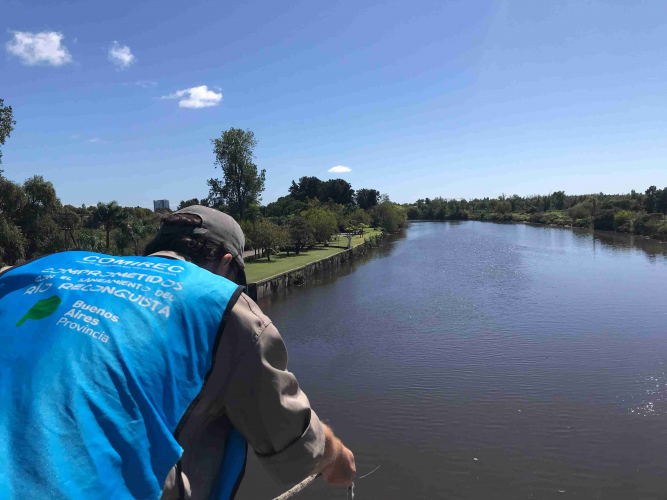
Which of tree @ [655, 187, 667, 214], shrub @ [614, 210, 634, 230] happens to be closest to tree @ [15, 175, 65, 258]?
shrub @ [614, 210, 634, 230]

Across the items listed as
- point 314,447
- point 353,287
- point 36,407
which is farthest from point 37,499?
point 353,287

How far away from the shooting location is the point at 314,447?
1479 mm

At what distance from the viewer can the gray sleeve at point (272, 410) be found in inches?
50.8

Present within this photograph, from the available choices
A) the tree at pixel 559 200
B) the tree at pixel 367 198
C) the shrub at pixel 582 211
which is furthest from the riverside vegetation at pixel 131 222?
the tree at pixel 559 200

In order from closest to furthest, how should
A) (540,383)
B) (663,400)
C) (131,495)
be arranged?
1. (131,495)
2. (663,400)
3. (540,383)

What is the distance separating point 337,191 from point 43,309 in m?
87.3

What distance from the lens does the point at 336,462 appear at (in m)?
1.72

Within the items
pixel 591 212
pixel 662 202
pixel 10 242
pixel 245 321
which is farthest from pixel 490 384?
pixel 591 212

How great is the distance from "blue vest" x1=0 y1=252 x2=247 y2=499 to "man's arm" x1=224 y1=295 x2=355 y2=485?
4.1 inches

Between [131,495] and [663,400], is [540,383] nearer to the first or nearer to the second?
[663,400]

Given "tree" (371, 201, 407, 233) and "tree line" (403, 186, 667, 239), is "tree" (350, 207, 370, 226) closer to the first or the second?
"tree" (371, 201, 407, 233)

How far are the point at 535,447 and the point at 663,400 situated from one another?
4191 mm

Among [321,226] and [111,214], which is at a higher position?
[111,214]

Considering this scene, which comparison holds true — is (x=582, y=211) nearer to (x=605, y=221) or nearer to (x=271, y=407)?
(x=605, y=221)
